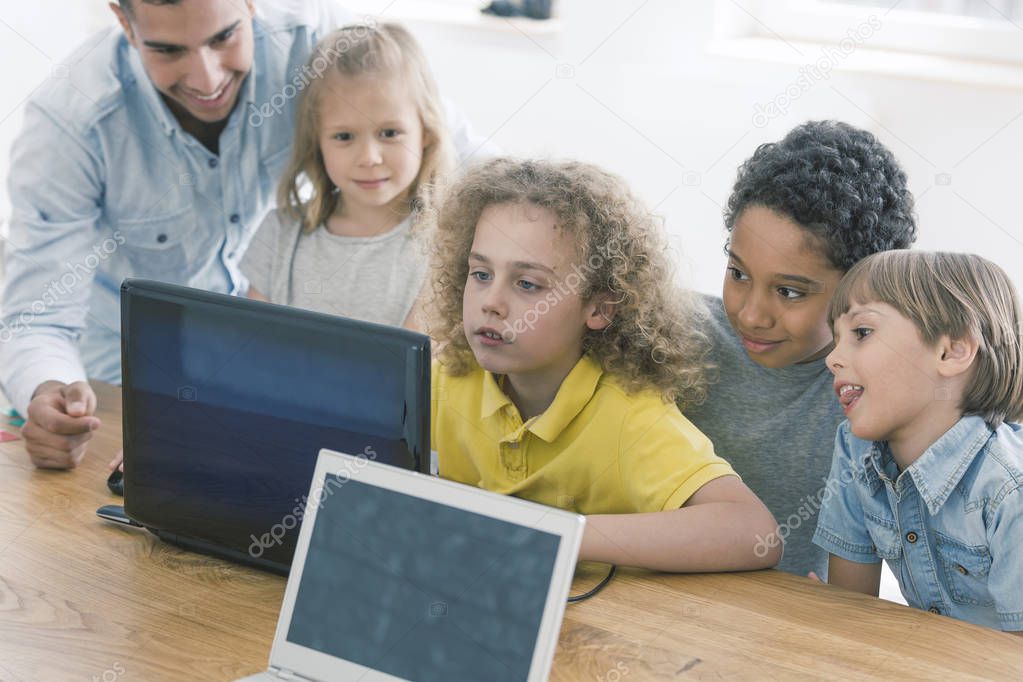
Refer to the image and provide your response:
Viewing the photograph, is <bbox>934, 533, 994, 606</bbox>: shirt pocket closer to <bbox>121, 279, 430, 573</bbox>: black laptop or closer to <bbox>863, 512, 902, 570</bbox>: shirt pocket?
<bbox>863, 512, 902, 570</bbox>: shirt pocket

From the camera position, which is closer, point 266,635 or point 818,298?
point 266,635

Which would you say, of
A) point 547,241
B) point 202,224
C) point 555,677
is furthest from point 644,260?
point 202,224

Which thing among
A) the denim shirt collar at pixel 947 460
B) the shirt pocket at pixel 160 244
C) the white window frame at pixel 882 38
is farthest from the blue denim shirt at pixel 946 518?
the white window frame at pixel 882 38

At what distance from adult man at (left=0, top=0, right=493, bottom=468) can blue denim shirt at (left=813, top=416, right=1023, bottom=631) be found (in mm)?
1083

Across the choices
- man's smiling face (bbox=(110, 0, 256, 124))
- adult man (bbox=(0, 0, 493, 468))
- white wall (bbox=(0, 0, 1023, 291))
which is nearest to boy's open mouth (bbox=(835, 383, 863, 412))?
adult man (bbox=(0, 0, 493, 468))

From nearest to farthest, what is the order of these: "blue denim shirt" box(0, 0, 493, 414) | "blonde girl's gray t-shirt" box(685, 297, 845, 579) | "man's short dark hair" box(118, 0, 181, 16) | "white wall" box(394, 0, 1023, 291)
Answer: "blonde girl's gray t-shirt" box(685, 297, 845, 579)
"man's short dark hair" box(118, 0, 181, 16)
"blue denim shirt" box(0, 0, 493, 414)
"white wall" box(394, 0, 1023, 291)

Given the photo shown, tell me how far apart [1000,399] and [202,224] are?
4.91 ft

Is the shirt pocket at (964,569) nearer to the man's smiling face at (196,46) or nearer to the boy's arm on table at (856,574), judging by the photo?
the boy's arm on table at (856,574)

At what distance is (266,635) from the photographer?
1108 millimetres

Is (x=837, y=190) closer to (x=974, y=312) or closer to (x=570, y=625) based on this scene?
(x=974, y=312)

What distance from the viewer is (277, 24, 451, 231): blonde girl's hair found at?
2.00 m

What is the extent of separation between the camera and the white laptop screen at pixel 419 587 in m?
0.94

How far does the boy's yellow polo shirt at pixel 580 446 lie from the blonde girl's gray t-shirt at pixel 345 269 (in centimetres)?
50

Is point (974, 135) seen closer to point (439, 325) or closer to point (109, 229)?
point (439, 325)
